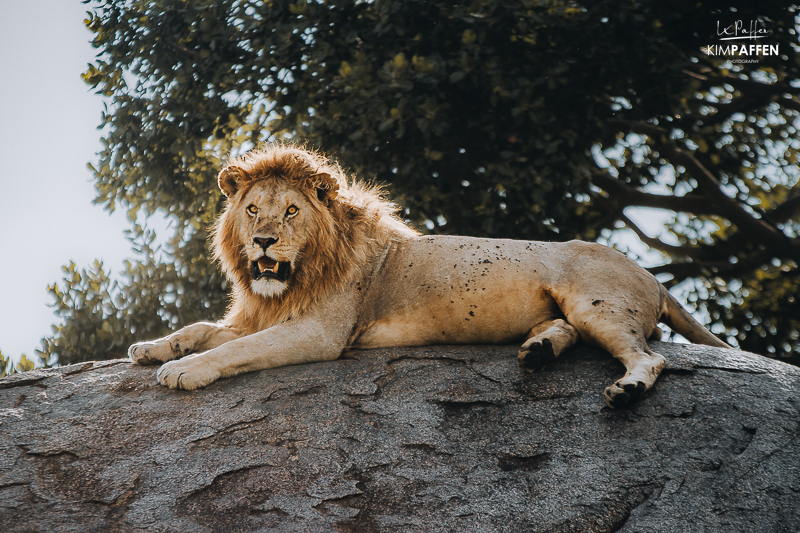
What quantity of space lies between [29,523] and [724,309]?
7.44m

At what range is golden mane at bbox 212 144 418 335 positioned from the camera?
181 inches

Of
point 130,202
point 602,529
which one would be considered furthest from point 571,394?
point 130,202

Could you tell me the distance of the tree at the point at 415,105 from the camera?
667 centimetres

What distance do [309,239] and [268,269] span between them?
345 mm

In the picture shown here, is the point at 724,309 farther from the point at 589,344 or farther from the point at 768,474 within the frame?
the point at 768,474

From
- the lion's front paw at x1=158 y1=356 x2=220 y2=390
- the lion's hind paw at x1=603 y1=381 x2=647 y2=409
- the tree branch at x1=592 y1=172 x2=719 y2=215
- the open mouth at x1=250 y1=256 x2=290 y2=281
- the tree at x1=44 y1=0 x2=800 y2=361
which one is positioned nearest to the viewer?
the lion's hind paw at x1=603 y1=381 x2=647 y2=409

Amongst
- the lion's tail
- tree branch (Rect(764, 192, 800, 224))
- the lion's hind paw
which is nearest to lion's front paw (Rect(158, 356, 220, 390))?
the lion's hind paw

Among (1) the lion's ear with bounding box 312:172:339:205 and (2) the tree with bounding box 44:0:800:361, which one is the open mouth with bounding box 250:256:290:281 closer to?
(1) the lion's ear with bounding box 312:172:339:205

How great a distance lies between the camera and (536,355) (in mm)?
3971

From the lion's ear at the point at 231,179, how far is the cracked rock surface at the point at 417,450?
1.39 meters

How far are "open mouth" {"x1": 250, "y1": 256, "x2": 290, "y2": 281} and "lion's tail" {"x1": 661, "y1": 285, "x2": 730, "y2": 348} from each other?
256 centimetres

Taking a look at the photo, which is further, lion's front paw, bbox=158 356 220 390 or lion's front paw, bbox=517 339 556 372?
lion's front paw, bbox=158 356 220 390

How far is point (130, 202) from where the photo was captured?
7.64 m
